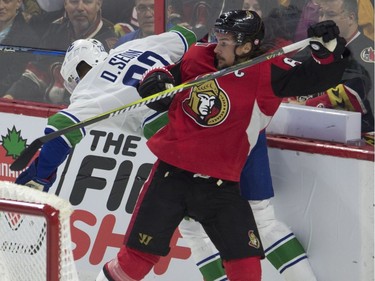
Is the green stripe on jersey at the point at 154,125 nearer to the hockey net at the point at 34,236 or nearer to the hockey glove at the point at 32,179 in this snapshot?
the hockey glove at the point at 32,179

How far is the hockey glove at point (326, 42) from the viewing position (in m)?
4.43

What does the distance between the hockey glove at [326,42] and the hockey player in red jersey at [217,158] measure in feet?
0.45

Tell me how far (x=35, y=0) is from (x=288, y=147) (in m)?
1.67

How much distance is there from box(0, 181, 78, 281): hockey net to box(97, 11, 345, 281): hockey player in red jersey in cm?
74

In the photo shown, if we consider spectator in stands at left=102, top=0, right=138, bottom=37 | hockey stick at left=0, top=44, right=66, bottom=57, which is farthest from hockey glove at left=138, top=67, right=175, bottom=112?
hockey stick at left=0, top=44, right=66, bottom=57

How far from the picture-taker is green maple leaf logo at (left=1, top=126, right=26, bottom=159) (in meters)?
5.70

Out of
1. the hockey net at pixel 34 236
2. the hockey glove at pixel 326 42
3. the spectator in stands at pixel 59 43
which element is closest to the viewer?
the hockey net at pixel 34 236

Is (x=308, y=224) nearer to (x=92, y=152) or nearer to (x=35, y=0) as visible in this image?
(x=92, y=152)

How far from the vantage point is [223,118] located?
4.69 metres

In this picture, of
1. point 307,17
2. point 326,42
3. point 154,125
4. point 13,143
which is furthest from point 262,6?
point 13,143

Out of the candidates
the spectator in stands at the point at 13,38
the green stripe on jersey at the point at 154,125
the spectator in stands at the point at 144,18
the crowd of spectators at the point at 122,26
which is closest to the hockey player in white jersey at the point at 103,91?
the green stripe on jersey at the point at 154,125

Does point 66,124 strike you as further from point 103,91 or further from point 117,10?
→ point 117,10

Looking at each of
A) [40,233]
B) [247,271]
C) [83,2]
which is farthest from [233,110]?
[83,2]

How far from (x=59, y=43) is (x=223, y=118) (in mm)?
1549
